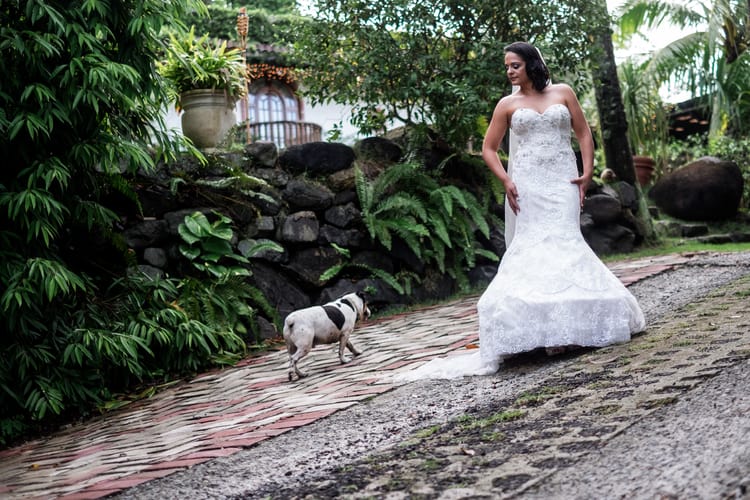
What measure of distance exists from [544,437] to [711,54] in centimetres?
1499

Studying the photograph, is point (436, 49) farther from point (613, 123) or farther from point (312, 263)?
point (613, 123)

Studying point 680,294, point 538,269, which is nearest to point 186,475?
point 538,269

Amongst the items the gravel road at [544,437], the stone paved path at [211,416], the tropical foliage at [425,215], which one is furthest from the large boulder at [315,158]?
the gravel road at [544,437]

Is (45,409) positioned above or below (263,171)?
below

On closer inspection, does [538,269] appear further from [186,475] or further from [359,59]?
[359,59]

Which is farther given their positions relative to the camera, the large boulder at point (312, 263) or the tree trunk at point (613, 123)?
the tree trunk at point (613, 123)

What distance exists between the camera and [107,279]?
7578 mm

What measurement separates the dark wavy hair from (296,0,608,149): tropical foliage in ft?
13.2

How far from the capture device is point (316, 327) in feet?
19.5

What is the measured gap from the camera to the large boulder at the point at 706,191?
13680 mm

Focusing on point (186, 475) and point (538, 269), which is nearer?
point (186, 475)

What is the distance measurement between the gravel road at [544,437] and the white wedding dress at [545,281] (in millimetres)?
160

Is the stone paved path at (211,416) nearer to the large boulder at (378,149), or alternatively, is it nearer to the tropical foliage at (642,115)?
the large boulder at (378,149)

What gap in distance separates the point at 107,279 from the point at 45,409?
1817mm
